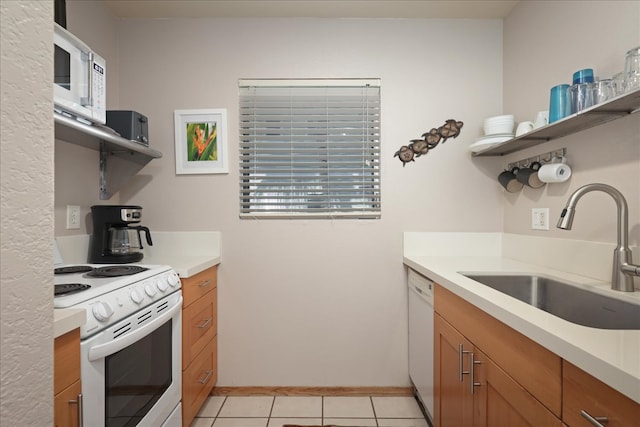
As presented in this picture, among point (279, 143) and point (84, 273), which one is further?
point (279, 143)

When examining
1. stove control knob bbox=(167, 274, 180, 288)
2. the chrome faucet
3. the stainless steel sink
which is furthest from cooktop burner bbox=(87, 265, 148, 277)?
the chrome faucet

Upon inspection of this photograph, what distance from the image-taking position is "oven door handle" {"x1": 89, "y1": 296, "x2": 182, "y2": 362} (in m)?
1.01

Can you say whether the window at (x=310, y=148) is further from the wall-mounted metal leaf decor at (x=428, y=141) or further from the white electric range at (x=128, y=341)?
the white electric range at (x=128, y=341)

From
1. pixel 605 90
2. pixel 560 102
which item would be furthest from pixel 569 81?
pixel 605 90

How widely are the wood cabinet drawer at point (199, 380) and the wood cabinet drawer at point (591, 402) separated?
1602mm

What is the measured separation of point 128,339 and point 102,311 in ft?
0.56

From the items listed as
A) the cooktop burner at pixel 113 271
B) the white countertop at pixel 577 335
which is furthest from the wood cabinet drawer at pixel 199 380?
the white countertop at pixel 577 335

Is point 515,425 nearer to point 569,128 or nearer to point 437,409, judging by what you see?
point 437,409

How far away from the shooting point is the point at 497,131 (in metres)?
1.92

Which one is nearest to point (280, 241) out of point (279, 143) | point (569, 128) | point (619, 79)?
point (279, 143)

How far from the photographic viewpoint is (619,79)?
4.13 feet

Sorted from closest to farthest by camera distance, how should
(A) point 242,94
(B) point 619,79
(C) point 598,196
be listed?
(B) point 619,79 → (C) point 598,196 → (A) point 242,94

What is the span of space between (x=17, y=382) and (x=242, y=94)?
6.60 feet

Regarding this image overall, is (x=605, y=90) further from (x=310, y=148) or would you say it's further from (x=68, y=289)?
(x=68, y=289)
